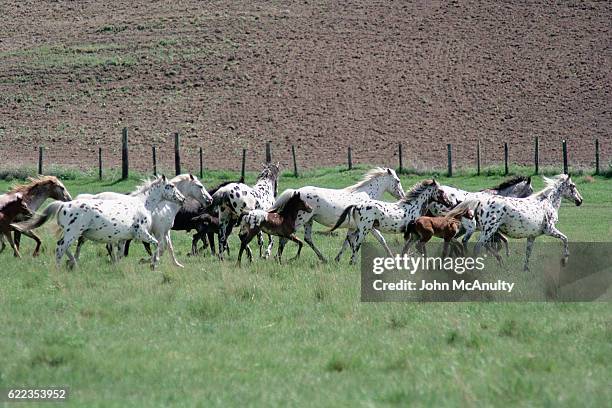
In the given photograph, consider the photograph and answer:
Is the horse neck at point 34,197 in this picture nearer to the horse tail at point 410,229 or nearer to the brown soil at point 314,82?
the horse tail at point 410,229

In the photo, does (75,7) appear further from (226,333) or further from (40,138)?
(226,333)

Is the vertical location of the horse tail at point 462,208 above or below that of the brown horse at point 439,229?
above

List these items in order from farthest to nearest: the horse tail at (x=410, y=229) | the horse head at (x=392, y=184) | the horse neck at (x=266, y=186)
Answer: the horse neck at (x=266, y=186)
the horse head at (x=392, y=184)
the horse tail at (x=410, y=229)

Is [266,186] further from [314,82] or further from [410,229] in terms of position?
[314,82]

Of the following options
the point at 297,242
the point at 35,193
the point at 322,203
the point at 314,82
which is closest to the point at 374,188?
the point at 322,203

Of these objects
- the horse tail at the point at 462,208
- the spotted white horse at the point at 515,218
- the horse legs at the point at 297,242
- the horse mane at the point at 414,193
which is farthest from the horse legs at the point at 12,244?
the spotted white horse at the point at 515,218

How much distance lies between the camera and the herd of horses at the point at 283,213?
1558 cm

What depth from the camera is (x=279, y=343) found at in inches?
399

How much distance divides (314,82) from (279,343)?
174 feet

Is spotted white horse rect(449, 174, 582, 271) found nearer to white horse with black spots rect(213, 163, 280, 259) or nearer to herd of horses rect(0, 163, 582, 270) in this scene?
herd of horses rect(0, 163, 582, 270)

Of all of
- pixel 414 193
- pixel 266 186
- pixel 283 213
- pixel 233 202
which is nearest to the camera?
pixel 283 213

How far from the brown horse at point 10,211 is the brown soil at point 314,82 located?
98.4 ft

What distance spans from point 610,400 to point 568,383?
1.94 ft

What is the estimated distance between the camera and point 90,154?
52469mm
